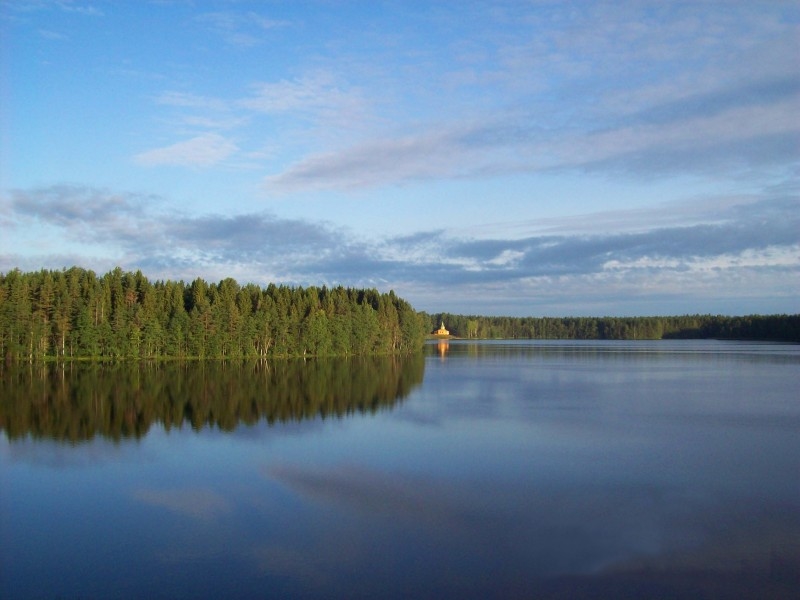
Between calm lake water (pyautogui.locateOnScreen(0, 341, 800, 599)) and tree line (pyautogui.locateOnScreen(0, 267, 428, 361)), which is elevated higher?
tree line (pyautogui.locateOnScreen(0, 267, 428, 361))

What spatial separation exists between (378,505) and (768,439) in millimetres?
15206

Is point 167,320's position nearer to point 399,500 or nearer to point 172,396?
point 172,396

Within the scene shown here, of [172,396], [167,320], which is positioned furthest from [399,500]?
[167,320]

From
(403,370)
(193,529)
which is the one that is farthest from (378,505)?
(403,370)

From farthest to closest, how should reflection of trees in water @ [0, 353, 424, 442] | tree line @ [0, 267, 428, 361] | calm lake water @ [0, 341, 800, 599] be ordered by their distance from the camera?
tree line @ [0, 267, 428, 361]
reflection of trees in water @ [0, 353, 424, 442]
calm lake water @ [0, 341, 800, 599]

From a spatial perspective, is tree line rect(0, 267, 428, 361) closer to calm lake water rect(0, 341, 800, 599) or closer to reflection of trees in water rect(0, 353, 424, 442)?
reflection of trees in water rect(0, 353, 424, 442)

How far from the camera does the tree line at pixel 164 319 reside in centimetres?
A: 6500

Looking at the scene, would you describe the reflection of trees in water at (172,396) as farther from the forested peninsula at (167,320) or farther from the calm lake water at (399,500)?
the forested peninsula at (167,320)

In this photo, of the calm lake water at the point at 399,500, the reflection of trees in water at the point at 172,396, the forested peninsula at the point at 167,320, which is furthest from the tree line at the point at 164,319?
the calm lake water at the point at 399,500

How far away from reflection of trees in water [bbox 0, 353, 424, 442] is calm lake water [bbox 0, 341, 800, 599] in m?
0.31

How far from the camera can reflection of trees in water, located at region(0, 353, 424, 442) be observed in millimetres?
26500

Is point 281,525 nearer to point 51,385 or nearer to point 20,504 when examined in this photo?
point 20,504

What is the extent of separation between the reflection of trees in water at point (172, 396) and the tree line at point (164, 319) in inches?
326

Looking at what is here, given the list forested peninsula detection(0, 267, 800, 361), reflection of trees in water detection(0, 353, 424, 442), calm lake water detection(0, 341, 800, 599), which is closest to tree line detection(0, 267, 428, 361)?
forested peninsula detection(0, 267, 800, 361)
